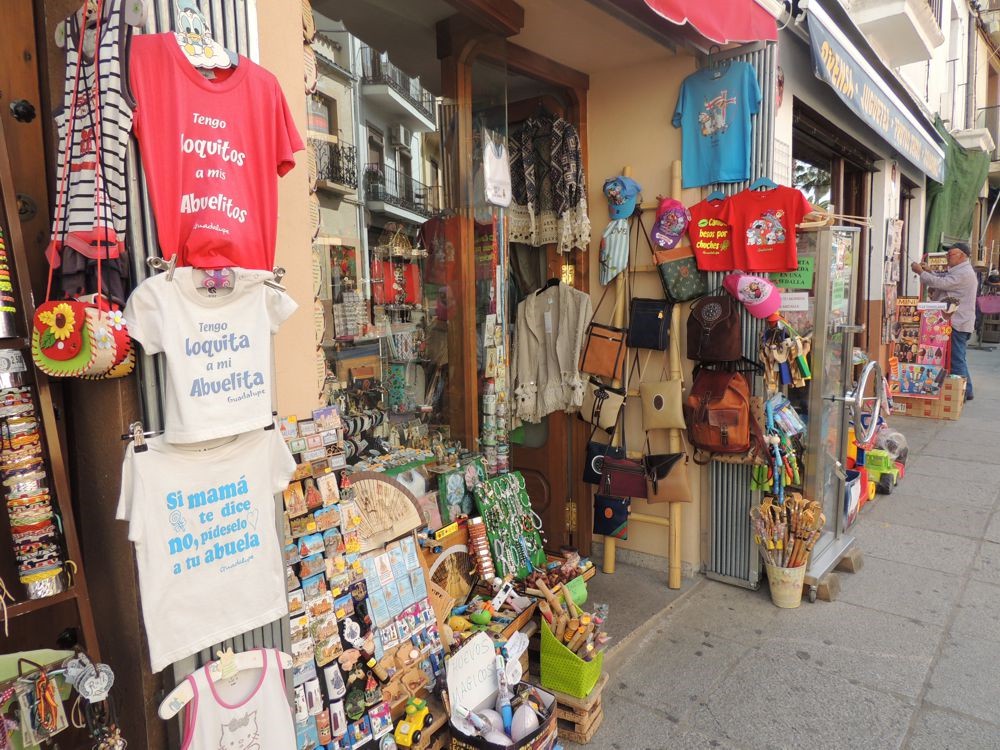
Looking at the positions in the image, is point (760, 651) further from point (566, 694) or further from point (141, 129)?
point (141, 129)

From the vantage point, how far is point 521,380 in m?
4.18

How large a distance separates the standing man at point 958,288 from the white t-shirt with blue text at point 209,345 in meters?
9.20

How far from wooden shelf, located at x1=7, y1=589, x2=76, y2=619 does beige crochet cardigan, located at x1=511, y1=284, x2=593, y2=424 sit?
9.50 feet

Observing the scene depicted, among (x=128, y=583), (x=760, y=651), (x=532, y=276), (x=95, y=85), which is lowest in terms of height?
(x=760, y=651)

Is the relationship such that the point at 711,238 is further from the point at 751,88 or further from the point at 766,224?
the point at 751,88

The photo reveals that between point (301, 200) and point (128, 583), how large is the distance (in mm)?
1294

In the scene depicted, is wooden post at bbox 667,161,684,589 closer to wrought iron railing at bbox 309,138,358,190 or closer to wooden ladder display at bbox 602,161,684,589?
wooden ladder display at bbox 602,161,684,589

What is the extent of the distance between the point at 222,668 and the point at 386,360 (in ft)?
5.85

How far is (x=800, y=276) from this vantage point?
374cm

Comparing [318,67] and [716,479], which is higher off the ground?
[318,67]

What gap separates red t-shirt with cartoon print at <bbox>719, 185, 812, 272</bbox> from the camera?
3584 millimetres

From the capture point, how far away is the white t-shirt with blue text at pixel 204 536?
156 centimetres

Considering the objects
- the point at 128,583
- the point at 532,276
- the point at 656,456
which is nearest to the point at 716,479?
the point at 656,456

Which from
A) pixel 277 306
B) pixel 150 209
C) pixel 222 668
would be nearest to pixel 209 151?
pixel 150 209
